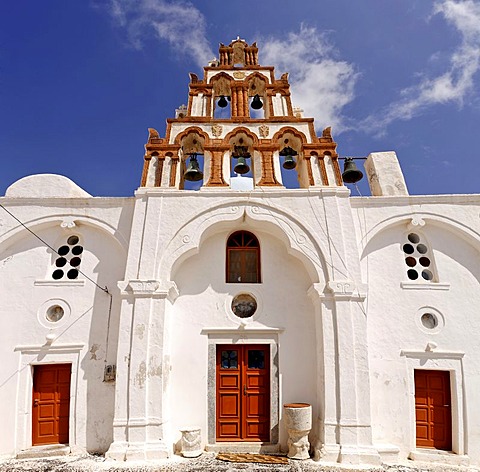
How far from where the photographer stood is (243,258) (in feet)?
27.0

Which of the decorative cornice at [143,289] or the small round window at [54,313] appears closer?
the decorative cornice at [143,289]

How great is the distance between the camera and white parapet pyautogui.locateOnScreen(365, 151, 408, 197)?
891 cm

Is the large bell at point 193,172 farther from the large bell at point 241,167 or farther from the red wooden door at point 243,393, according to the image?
the red wooden door at point 243,393

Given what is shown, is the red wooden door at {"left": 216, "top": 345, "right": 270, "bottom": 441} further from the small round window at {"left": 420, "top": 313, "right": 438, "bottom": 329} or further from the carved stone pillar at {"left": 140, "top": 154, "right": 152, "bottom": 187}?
the carved stone pillar at {"left": 140, "top": 154, "right": 152, "bottom": 187}

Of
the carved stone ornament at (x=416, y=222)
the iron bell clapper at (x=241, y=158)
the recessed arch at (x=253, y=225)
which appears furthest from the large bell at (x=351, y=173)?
the iron bell clapper at (x=241, y=158)

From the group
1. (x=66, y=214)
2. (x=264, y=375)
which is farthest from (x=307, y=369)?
(x=66, y=214)

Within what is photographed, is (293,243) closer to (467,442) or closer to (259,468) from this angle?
(259,468)

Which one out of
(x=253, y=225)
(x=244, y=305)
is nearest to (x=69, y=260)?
(x=244, y=305)

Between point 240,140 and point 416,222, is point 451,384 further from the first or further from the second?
point 240,140

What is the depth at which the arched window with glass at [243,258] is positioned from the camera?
8.11 m

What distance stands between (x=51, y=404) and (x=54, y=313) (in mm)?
1834

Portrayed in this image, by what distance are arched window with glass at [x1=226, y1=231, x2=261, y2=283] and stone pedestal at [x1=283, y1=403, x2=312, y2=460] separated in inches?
108

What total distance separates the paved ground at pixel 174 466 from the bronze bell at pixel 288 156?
21.1ft

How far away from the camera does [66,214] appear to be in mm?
8133
